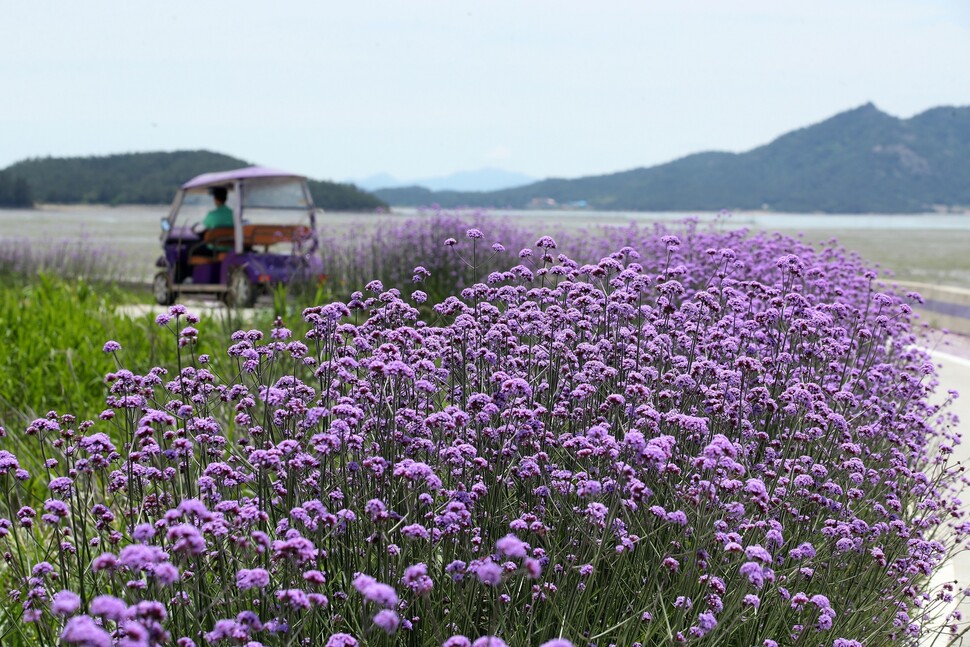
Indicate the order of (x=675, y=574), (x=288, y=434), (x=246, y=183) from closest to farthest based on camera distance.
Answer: (x=675, y=574) < (x=288, y=434) < (x=246, y=183)

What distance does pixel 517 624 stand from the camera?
261cm

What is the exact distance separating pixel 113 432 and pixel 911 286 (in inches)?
522

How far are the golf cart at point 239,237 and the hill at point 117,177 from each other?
2591 inches

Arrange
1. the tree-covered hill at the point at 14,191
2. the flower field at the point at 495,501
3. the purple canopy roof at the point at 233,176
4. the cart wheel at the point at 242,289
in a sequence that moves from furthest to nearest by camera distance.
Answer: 1. the tree-covered hill at the point at 14,191
2. the purple canopy roof at the point at 233,176
3. the cart wheel at the point at 242,289
4. the flower field at the point at 495,501

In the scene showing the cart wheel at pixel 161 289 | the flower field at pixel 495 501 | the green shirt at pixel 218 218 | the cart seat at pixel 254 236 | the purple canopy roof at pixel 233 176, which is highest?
the purple canopy roof at pixel 233 176

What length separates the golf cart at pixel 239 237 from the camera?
13.3 m

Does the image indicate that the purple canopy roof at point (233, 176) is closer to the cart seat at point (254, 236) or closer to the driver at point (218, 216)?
the driver at point (218, 216)

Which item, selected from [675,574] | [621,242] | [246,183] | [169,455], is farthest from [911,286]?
[169,455]

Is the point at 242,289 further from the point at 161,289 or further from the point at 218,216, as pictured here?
the point at 161,289

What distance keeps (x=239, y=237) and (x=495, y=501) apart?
11.9 meters

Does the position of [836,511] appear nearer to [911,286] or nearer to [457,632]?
[457,632]

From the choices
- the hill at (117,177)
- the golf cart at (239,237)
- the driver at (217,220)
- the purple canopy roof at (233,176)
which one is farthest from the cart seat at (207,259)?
the hill at (117,177)

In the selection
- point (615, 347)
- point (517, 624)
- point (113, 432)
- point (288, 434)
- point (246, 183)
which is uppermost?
point (246, 183)

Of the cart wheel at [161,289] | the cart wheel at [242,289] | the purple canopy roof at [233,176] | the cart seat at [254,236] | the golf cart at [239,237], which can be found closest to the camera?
the cart wheel at [242,289]
